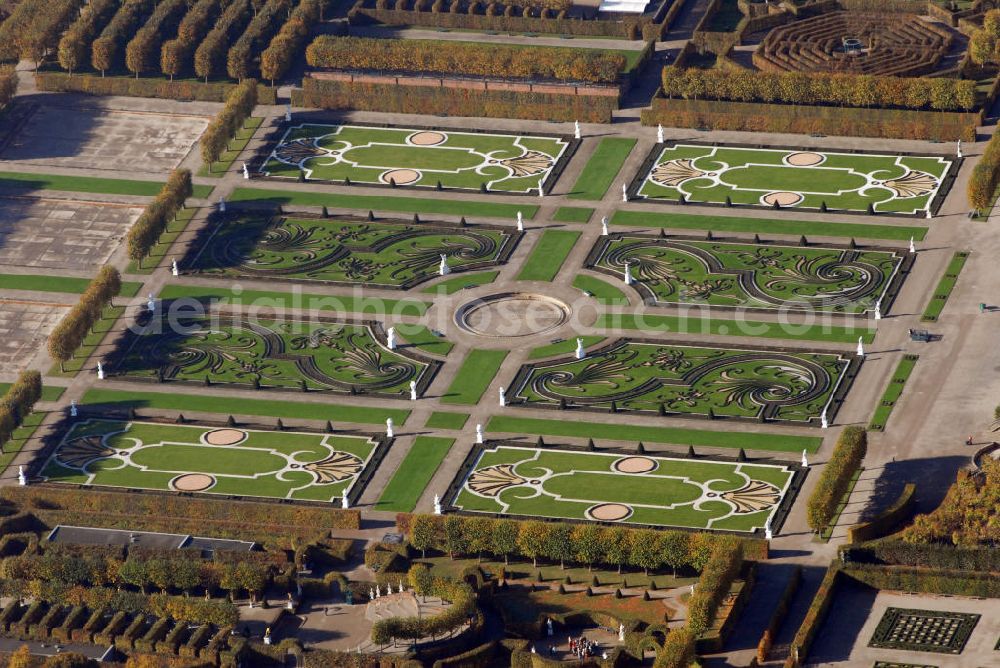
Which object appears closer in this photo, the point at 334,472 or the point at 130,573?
the point at 130,573

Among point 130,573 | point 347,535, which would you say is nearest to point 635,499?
point 347,535

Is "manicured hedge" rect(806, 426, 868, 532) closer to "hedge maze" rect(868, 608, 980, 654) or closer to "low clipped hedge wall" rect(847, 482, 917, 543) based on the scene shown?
"low clipped hedge wall" rect(847, 482, 917, 543)

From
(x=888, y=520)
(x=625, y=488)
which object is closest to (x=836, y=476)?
(x=888, y=520)

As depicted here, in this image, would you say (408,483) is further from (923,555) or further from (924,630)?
(924,630)

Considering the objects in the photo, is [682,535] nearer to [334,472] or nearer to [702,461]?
[702,461]

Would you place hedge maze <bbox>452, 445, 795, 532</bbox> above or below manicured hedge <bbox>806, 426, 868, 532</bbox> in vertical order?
below

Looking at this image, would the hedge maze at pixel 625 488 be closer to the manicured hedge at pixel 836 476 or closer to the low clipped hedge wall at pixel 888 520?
the manicured hedge at pixel 836 476

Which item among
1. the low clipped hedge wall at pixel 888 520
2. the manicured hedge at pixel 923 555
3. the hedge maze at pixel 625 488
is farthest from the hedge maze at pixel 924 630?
the hedge maze at pixel 625 488

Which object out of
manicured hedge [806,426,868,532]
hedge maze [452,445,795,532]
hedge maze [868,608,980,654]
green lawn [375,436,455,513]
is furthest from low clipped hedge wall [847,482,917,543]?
green lawn [375,436,455,513]
